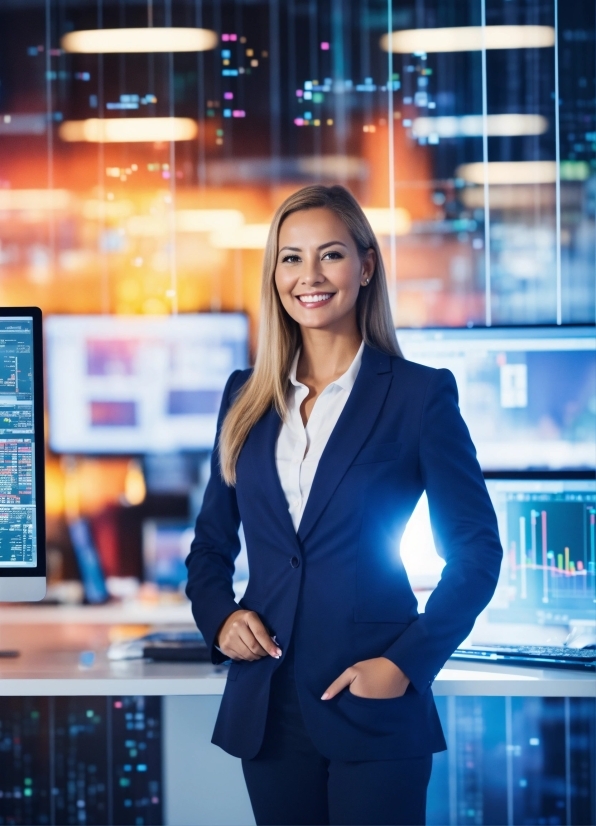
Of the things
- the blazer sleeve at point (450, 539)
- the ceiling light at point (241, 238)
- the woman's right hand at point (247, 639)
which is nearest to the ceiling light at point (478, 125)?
the ceiling light at point (241, 238)

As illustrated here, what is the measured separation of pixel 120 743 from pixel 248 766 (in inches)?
57.9

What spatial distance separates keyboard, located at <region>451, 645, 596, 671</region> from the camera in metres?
1.90

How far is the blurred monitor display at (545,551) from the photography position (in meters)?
2.13

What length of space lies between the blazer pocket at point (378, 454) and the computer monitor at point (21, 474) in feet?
2.62

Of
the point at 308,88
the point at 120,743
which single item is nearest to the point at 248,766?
the point at 120,743

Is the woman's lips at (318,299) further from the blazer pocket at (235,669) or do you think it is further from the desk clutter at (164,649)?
the desk clutter at (164,649)

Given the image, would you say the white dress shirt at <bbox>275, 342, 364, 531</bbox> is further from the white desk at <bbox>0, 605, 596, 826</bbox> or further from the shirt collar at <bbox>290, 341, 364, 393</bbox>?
the white desk at <bbox>0, 605, 596, 826</bbox>

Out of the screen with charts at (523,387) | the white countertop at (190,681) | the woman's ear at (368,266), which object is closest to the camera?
the woman's ear at (368,266)

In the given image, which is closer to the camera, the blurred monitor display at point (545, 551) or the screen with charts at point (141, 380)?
the blurred monitor display at point (545, 551)

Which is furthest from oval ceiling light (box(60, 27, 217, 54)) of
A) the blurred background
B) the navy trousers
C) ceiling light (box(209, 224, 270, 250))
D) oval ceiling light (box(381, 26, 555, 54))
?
the navy trousers

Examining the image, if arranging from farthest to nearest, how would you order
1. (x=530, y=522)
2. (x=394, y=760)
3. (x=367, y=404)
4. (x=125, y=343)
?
(x=125, y=343) → (x=530, y=522) → (x=367, y=404) → (x=394, y=760)

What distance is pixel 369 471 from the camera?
154 centimetres

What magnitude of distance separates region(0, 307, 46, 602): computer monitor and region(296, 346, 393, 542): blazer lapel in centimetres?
72

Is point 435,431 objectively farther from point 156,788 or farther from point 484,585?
point 156,788
